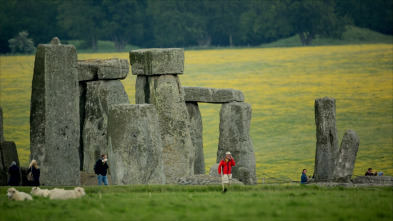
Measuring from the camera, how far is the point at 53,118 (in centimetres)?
2567

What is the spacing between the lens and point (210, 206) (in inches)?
771

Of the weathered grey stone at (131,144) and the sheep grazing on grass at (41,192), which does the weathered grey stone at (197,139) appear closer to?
the weathered grey stone at (131,144)

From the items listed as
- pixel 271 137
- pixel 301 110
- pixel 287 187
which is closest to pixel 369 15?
pixel 301 110

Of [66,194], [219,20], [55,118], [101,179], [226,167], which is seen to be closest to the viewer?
[66,194]

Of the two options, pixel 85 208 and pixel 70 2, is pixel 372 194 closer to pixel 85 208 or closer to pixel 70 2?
pixel 85 208

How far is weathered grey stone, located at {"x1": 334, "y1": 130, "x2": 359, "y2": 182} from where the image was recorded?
1195 inches

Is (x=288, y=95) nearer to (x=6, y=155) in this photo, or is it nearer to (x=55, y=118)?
(x=6, y=155)

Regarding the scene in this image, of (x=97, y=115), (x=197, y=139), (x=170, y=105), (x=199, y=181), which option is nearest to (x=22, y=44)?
(x=197, y=139)

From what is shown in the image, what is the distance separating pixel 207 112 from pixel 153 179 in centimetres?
3644

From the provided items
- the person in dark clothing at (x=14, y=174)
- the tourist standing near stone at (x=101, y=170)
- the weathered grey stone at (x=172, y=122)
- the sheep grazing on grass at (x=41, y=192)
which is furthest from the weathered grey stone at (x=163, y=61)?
the sheep grazing on grass at (x=41, y=192)

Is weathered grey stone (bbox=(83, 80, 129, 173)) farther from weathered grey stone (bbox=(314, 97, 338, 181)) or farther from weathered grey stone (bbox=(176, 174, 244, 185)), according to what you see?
weathered grey stone (bbox=(314, 97, 338, 181))

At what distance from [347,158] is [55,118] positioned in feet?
36.2

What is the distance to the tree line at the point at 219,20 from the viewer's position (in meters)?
104

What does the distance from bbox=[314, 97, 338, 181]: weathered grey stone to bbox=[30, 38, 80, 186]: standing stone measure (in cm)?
1070
